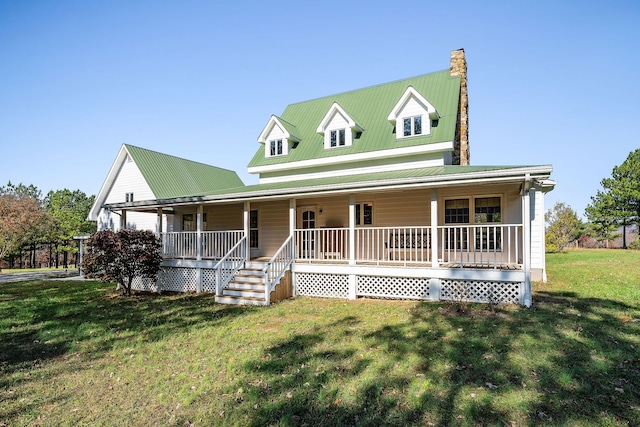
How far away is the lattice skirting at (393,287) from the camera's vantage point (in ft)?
32.9

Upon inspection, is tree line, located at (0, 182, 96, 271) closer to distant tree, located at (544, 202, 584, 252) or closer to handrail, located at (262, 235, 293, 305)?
handrail, located at (262, 235, 293, 305)

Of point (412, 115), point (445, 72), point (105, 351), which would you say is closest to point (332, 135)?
point (412, 115)

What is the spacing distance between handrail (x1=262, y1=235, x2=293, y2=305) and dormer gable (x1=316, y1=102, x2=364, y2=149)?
5657mm

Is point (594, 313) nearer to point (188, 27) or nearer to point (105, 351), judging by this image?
point (105, 351)

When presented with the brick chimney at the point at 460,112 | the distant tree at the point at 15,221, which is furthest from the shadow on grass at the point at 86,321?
the distant tree at the point at 15,221

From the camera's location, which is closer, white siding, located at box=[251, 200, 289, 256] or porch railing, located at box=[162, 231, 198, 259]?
porch railing, located at box=[162, 231, 198, 259]

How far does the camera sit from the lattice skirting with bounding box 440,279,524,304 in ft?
29.5

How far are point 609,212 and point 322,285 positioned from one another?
39442 mm

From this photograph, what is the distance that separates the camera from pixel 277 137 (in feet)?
55.1

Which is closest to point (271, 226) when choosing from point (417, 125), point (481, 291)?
point (417, 125)

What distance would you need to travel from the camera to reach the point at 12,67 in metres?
15.2

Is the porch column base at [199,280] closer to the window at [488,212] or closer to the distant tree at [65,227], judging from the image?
the window at [488,212]

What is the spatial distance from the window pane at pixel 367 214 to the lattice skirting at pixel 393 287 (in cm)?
360

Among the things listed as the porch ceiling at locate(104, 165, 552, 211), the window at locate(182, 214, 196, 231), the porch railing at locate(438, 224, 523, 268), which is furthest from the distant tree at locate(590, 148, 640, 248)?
the window at locate(182, 214, 196, 231)
